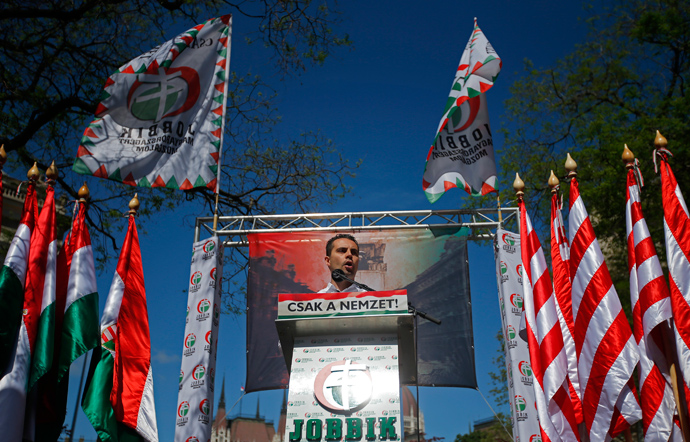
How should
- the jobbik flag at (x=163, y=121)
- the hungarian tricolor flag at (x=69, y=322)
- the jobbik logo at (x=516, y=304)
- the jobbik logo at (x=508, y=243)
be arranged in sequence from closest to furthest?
1. the hungarian tricolor flag at (x=69, y=322)
2. the jobbik logo at (x=516, y=304)
3. the jobbik flag at (x=163, y=121)
4. the jobbik logo at (x=508, y=243)

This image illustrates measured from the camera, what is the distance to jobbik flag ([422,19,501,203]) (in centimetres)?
902

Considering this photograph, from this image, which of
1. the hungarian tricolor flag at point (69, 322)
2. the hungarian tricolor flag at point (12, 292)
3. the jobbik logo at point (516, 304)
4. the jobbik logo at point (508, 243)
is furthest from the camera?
the jobbik logo at point (508, 243)

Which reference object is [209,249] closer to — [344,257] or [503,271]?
[344,257]

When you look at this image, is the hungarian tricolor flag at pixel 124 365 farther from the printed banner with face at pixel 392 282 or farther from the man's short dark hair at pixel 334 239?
the man's short dark hair at pixel 334 239

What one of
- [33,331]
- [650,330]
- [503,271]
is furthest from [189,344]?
[650,330]

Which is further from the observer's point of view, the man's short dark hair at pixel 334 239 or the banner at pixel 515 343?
the man's short dark hair at pixel 334 239

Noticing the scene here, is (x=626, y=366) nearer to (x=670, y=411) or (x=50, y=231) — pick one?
(x=670, y=411)

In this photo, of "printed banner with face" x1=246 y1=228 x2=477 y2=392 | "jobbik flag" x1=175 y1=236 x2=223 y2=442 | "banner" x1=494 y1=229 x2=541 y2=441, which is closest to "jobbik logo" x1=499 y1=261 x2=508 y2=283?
"banner" x1=494 y1=229 x2=541 y2=441

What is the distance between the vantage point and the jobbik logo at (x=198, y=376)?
26.8 ft

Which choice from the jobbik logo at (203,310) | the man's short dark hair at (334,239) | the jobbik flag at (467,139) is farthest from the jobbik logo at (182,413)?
the jobbik flag at (467,139)

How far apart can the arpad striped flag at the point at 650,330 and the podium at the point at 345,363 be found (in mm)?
2207

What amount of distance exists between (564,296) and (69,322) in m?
5.50

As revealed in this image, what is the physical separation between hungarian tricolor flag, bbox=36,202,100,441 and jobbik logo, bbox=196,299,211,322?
2.08 m

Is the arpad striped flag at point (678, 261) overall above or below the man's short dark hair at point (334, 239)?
below
